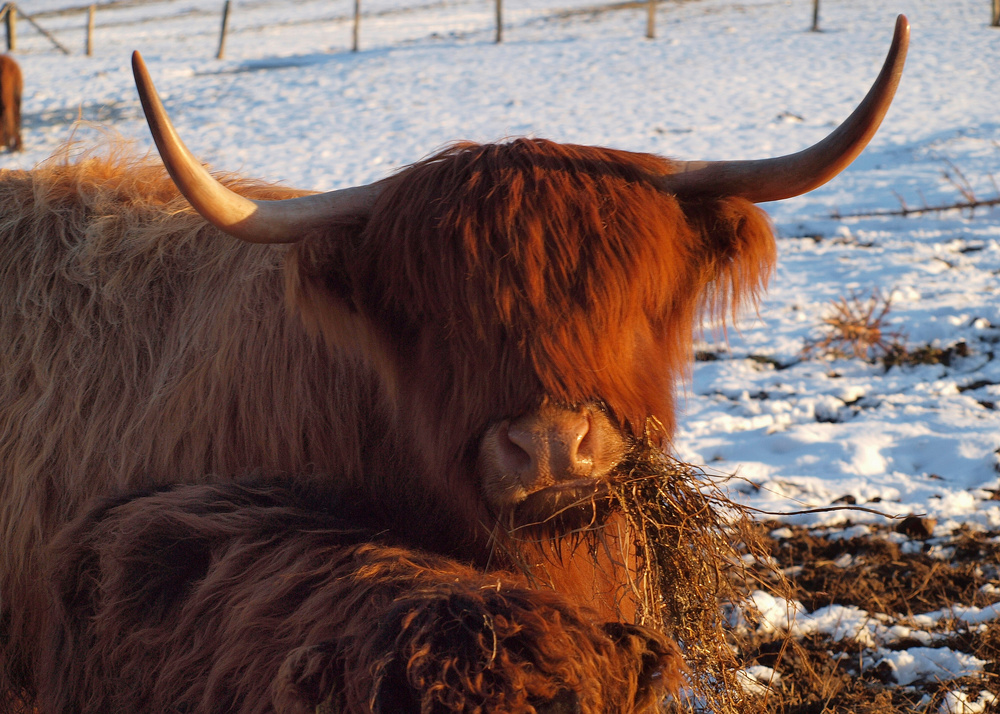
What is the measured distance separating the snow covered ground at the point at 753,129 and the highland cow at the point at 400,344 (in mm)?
1153

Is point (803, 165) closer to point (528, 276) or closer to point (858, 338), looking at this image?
point (528, 276)

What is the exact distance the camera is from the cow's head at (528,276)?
1.56 metres

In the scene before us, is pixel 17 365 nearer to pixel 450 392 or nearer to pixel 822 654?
pixel 450 392

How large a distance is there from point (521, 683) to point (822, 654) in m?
1.43

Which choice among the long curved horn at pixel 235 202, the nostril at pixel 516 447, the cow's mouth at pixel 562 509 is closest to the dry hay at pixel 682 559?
the cow's mouth at pixel 562 509

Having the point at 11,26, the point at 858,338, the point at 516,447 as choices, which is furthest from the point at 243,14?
the point at 516,447

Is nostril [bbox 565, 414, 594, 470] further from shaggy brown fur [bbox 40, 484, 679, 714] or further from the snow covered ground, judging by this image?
the snow covered ground

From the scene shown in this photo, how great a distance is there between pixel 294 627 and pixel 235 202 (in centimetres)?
84

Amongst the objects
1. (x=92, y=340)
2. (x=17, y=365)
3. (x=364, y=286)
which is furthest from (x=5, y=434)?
(x=364, y=286)

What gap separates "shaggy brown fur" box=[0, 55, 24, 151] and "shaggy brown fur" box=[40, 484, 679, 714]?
1116cm

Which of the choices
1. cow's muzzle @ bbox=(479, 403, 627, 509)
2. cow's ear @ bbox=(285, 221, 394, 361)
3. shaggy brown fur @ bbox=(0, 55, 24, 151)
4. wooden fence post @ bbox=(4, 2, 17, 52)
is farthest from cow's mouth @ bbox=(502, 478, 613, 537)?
wooden fence post @ bbox=(4, 2, 17, 52)

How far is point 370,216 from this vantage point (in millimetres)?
1843

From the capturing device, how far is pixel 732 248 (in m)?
1.90

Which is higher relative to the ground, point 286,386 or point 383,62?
point 383,62
